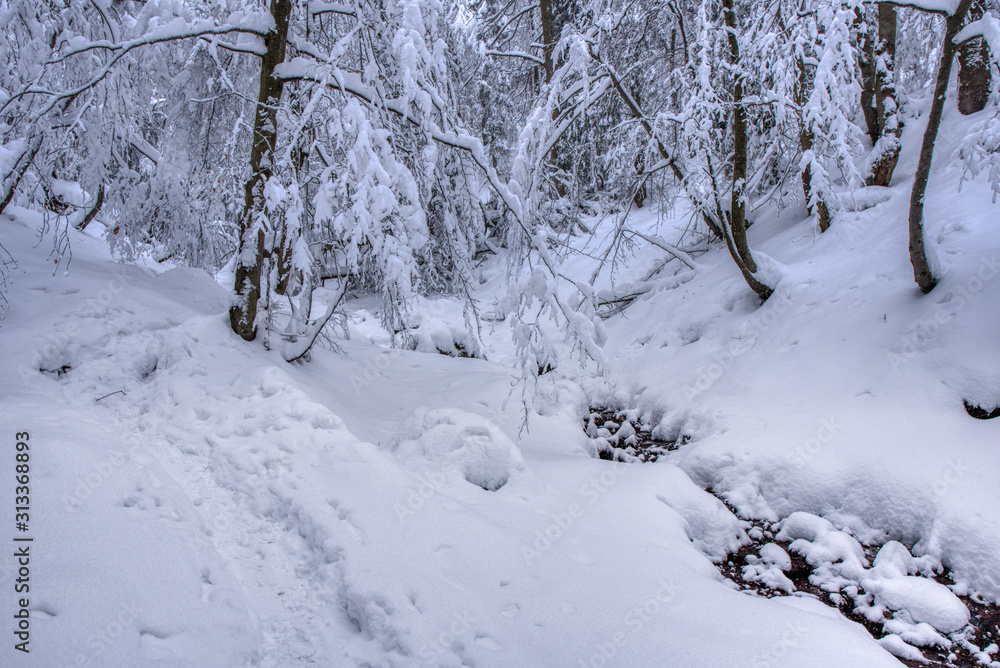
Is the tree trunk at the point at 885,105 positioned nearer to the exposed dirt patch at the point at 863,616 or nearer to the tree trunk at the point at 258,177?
the exposed dirt patch at the point at 863,616

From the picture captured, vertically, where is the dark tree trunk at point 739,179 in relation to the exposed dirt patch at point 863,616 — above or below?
above

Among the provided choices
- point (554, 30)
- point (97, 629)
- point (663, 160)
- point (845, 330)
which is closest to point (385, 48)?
point (663, 160)

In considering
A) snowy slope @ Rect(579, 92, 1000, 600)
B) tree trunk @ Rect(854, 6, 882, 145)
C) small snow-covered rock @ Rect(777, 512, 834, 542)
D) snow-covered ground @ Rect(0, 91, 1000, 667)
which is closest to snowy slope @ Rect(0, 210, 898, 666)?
snow-covered ground @ Rect(0, 91, 1000, 667)

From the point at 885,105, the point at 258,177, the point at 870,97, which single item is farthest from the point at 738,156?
the point at 258,177

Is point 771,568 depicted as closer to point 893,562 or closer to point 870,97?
point 893,562

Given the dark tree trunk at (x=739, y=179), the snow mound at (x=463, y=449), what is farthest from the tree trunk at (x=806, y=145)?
the snow mound at (x=463, y=449)

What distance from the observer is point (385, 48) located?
4883mm

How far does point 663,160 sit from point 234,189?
4762mm

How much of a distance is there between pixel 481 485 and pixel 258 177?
3212 mm

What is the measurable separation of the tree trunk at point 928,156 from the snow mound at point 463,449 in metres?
3.88

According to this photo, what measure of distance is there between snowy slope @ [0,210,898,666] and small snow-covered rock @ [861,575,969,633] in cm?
42

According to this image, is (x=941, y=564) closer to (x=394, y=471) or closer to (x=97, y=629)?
(x=394, y=471)

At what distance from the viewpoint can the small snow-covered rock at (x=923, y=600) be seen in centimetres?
282

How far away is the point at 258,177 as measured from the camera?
178 inches
